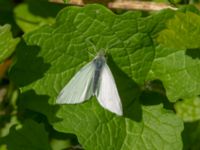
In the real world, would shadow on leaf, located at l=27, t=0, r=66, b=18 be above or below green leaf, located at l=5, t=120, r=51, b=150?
above

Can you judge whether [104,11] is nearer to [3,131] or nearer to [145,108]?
[145,108]

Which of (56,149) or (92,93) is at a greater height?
(92,93)

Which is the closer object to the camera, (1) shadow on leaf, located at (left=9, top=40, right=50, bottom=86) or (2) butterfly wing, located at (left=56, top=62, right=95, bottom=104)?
(2) butterfly wing, located at (left=56, top=62, right=95, bottom=104)

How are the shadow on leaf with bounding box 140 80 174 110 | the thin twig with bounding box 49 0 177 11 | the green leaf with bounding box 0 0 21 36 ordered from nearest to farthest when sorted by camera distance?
the shadow on leaf with bounding box 140 80 174 110 < the thin twig with bounding box 49 0 177 11 < the green leaf with bounding box 0 0 21 36

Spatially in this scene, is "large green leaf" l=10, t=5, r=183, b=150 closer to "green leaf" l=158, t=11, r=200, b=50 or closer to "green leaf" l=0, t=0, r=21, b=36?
"green leaf" l=158, t=11, r=200, b=50

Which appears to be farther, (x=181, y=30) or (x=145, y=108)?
(x=145, y=108)

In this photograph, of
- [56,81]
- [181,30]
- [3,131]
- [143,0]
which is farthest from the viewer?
[3,131]

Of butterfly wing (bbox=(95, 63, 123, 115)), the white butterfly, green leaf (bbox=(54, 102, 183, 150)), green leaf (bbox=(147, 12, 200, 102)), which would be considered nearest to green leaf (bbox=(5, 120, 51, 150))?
green leaf (bbox=(54, 102, 183, 150))

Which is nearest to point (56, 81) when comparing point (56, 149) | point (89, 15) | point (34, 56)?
point (34, 56)
